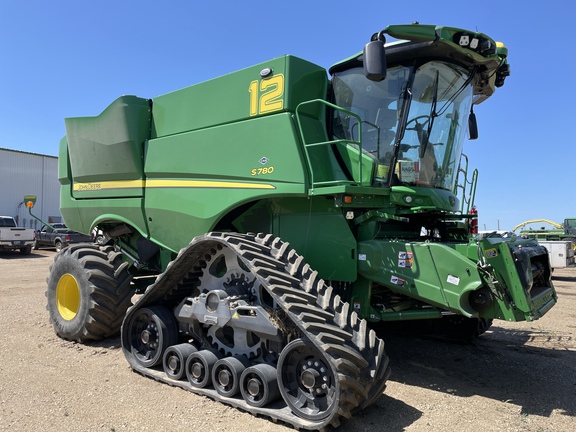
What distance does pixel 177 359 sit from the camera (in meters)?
4.53

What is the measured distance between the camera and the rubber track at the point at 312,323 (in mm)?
3357

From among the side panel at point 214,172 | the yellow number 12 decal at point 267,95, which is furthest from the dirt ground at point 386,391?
the yellow number 12 decal at point 267,95

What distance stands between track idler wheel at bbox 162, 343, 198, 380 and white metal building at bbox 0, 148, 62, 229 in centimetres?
3132

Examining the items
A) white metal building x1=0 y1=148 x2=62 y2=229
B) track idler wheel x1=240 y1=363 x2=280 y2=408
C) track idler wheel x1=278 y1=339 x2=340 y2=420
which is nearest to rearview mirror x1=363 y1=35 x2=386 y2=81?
track idler wheel x1=278 y1=339 x2=340 y2=420

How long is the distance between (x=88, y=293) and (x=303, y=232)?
2900 mm

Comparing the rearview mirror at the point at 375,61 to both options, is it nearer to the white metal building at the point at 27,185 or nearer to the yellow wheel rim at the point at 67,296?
the yellow wheel rim at the point at 67,296

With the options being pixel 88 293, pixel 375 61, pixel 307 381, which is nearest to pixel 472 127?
pixel 375 61

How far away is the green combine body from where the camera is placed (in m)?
3.82

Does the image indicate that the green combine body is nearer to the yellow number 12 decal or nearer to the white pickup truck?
the yellow number 12 decal

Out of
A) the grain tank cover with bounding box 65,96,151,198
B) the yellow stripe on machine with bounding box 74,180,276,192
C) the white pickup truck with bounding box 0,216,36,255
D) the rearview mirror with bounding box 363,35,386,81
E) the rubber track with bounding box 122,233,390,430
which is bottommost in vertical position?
the white pickup truck with bounding box 0,216,36,255

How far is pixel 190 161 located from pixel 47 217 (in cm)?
3268

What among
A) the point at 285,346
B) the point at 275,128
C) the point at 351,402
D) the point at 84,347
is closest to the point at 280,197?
the point at 275,128

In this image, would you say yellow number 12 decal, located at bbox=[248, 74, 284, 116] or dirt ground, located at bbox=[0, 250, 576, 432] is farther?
yellow number 12 decal, located at bbox=[248, 74, 284, 116]

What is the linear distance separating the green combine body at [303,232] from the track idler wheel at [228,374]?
2 cm
